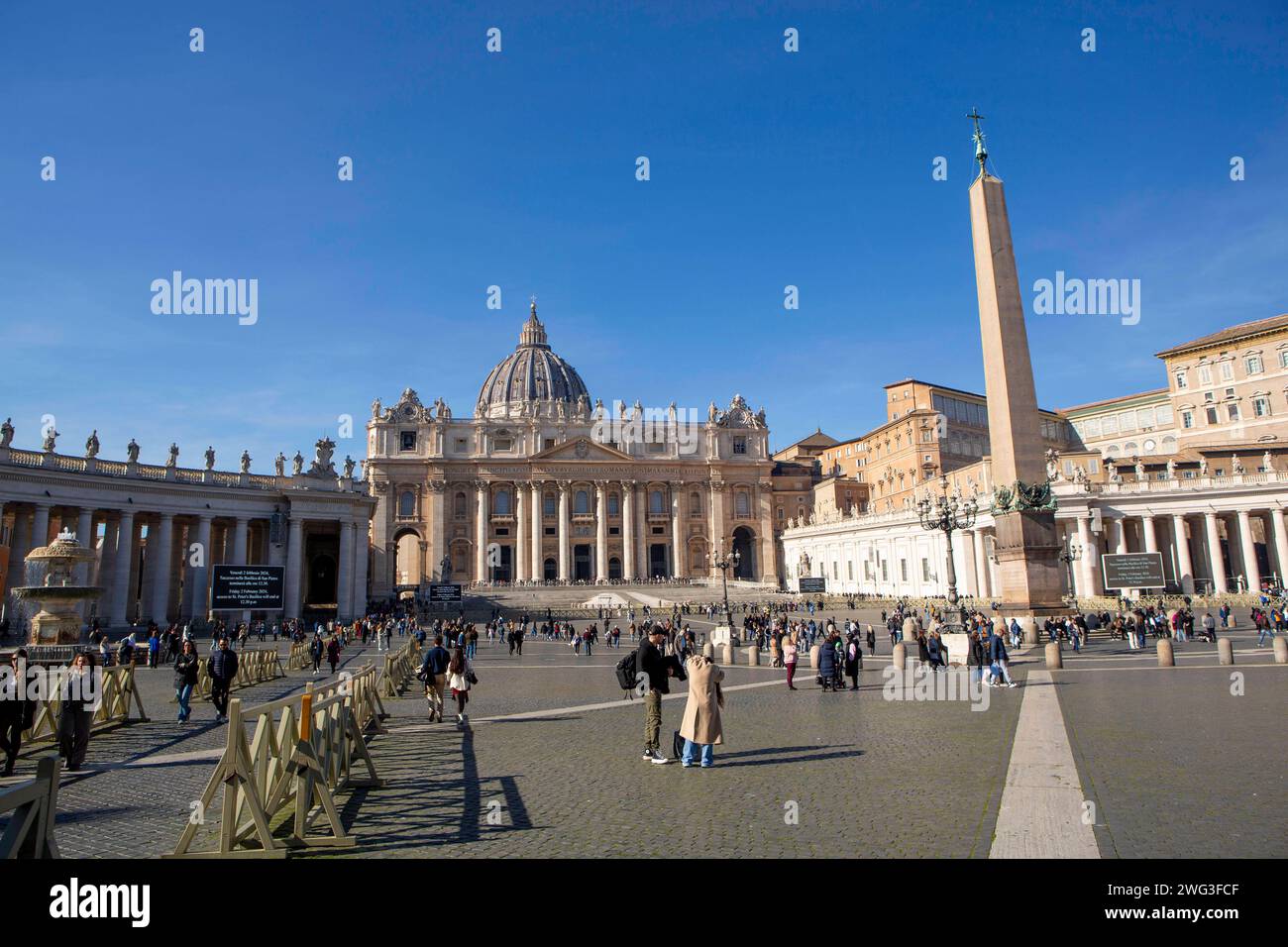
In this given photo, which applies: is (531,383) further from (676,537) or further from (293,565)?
(293,565)

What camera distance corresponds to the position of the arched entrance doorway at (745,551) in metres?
86.4

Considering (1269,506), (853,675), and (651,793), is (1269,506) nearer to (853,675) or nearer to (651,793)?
(853,675)

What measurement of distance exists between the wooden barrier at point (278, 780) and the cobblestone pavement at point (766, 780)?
42 cm

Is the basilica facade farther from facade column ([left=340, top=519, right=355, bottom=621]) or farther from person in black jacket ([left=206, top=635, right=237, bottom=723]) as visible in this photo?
person in black jacket ([left=206, top=635, right=237, bottom=723])

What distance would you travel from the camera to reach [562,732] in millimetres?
10922

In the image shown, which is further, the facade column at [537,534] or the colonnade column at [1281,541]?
the facade column at [537,534]

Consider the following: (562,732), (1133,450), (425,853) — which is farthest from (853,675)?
(1133,450)

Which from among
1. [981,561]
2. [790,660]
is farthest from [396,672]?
[981,561]

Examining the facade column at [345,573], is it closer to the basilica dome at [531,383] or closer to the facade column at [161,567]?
the facade column at [161,567]

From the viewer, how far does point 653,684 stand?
8938 millimetres

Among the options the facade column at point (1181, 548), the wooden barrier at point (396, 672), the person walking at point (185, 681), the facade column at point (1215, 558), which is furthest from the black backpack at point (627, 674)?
the facade column at point (1215, 558)
